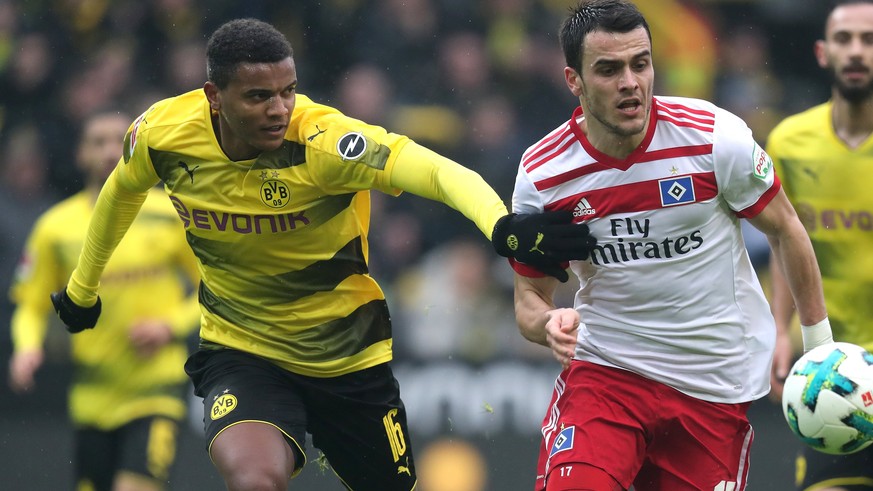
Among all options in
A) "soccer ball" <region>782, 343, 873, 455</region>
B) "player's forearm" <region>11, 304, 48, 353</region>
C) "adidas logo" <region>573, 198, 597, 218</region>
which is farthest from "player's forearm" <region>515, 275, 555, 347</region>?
"player's forearm" <region>11, 304, 48, 353</region>

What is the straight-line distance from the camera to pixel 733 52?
1094 cm

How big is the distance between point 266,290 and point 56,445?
4762 millimetres

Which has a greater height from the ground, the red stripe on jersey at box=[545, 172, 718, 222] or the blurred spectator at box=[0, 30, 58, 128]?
the red stripe on jersey at box=[545, 172, 718, 222]

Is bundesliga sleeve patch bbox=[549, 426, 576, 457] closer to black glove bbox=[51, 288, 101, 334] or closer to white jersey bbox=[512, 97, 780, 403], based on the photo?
white jersey bbox=[512, 97, 780, 403]

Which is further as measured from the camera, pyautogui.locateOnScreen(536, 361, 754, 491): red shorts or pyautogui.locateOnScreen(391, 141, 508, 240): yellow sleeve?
pyautogui.locateOnScreen(536, 361, 754, 491): red shorts

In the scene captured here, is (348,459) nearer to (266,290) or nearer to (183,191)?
(266,290)

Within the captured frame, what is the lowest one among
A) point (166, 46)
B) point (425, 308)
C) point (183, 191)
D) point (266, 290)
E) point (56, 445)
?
point (56, 445)

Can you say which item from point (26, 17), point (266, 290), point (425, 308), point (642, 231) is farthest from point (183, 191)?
point (26, 17)

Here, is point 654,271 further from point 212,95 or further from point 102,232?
point 102,232

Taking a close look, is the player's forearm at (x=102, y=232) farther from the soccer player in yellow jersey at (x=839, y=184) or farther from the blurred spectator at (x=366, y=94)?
the blurred spectator at (x=366, y=94)

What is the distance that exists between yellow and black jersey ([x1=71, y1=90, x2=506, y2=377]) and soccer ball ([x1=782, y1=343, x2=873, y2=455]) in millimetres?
1596

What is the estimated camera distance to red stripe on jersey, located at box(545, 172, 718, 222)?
191 inches

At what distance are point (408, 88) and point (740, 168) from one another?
624cm

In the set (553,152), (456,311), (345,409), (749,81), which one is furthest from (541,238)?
(749,81)
